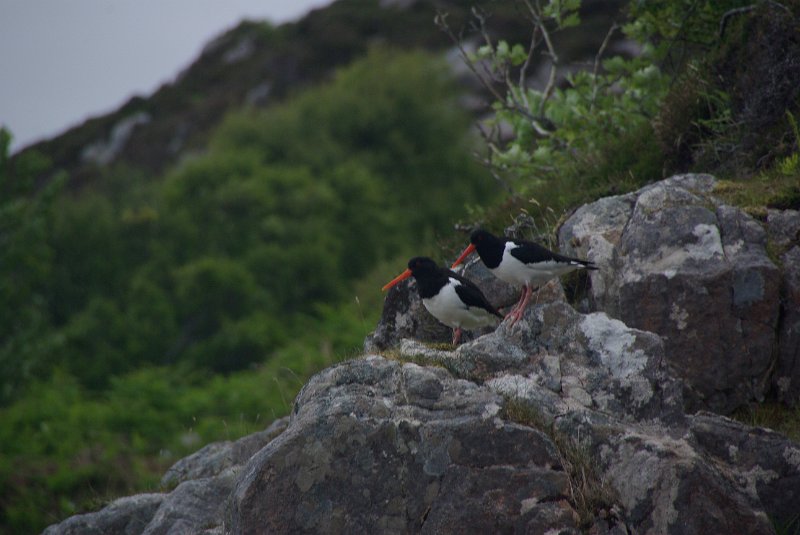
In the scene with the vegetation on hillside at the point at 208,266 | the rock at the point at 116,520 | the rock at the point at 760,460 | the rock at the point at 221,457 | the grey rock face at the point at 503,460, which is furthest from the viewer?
the vegetation on hillside at the point at 208,266

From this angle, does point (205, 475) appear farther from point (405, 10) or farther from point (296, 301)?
point (405, 10)

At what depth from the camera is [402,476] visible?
6.20m

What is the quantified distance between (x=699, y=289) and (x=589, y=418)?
Answer: 204cm

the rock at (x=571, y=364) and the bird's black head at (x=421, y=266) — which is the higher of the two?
the bird's black head at (x=421, y=266)

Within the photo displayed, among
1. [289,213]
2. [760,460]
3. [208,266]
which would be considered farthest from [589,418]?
[289,213]

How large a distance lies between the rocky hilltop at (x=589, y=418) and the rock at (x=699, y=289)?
0.05 ft

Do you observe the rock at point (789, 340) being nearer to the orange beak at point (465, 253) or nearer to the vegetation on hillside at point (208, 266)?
the orange beak at point (465, 253)

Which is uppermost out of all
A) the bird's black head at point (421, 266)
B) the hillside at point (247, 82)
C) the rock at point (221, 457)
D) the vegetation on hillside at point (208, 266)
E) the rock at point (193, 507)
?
the bird's black head at point (421, 266)

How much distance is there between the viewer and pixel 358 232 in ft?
146

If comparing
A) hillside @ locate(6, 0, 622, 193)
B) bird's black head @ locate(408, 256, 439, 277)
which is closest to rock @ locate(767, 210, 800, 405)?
bird's black head @ locate(408, 256, 439, 277)

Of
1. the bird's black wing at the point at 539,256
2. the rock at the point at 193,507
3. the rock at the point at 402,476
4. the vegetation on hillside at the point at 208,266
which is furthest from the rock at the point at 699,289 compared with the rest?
the vegetation on hillside at the point at 208,266

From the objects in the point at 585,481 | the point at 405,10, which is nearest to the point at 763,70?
the point at 585,481

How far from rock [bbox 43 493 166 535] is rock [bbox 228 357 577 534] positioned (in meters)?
2.96

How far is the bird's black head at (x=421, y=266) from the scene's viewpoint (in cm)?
916
